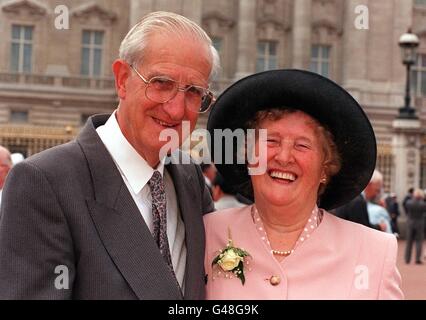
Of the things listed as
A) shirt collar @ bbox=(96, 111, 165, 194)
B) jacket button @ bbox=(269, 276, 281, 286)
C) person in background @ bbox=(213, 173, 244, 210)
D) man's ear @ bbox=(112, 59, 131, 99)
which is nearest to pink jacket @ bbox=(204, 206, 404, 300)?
jacket button @ bbox=(269, 276, 281, 286)

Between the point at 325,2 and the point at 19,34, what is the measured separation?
41.7ft

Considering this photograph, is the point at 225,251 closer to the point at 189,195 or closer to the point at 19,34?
the point at 189,195

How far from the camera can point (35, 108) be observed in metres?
30.4

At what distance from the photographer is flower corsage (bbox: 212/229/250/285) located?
9.50 feet

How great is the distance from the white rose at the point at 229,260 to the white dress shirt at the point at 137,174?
145 mm

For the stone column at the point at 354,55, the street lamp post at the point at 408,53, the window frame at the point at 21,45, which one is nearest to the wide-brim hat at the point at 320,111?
the street lamp post at the point at 408,53

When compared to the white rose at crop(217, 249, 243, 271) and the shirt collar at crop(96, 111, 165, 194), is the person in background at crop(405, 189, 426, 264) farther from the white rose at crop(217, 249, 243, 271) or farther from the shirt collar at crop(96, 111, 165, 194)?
the shirt collar at crop(96, 111, 165, 194)

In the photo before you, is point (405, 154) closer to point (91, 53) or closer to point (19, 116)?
point (91, 53)

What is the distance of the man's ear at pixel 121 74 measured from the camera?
9.25ft

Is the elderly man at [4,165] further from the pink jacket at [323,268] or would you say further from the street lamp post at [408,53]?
the street lamp post at [408,53]

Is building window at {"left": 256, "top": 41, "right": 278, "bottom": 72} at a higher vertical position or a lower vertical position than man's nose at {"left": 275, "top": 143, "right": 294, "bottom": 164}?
higher

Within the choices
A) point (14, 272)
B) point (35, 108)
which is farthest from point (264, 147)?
point (35, 108)

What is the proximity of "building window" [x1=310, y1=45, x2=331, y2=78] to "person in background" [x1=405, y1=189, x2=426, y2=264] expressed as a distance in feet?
60.6

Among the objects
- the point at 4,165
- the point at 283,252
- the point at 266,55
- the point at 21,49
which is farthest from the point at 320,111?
the point at 266,55
